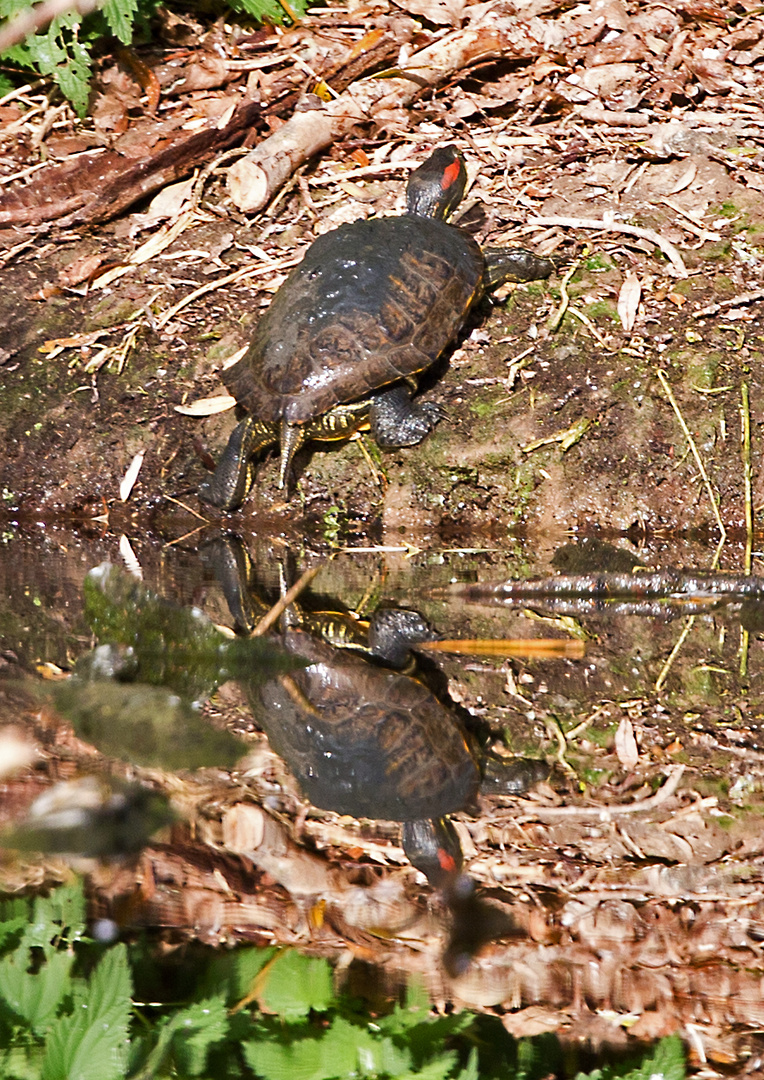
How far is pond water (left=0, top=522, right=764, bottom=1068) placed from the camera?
163 centimetres

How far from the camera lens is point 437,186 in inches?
194

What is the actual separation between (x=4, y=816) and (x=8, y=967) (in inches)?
13.0

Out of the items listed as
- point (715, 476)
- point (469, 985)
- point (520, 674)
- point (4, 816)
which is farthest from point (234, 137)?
point (469, 985)

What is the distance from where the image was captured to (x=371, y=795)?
6.71ft

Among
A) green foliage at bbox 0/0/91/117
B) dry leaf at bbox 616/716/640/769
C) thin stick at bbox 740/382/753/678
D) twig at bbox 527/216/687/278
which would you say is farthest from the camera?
green foliage at bbox 0/0/91/117

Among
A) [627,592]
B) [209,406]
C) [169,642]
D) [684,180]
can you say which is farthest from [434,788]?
[684,180]

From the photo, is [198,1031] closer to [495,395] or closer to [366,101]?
[495,395]

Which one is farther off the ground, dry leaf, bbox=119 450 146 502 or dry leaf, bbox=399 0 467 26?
dry leaf, bbox=399 0 467 26

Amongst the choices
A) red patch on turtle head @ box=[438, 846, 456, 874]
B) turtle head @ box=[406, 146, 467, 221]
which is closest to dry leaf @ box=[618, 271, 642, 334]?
turtle head @ box=[406, 146, 467, 221]

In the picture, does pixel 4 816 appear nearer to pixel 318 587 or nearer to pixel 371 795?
pixel 371 795

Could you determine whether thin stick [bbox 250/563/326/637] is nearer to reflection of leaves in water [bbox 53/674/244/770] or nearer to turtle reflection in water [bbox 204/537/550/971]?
turtle reflection in water [bbox 204/537/550/971]

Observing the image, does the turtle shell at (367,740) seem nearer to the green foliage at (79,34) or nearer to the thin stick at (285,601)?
the thin stick at (285,601)

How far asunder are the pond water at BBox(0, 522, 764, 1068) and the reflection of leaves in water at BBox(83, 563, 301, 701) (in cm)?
1

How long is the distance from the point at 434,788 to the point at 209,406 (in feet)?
10.3
